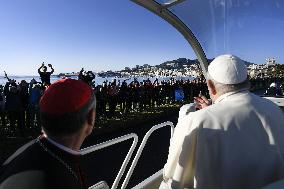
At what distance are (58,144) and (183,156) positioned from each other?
0.94 m

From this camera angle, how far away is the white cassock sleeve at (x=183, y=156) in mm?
2570

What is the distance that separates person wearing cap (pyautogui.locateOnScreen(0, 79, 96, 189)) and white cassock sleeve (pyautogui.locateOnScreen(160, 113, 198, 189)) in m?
0.76

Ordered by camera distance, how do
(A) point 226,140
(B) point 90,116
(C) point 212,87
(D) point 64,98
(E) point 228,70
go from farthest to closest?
(C) point 212,87
(E) point 228,70
(A) point 226,140
(B) point 90,116
(D) point 64,98

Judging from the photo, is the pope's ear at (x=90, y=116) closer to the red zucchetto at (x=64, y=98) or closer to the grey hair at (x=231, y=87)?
the red zucchetto at (x=64, y=98)

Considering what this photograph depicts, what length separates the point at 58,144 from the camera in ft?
6.32

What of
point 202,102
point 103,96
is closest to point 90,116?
point 202,102

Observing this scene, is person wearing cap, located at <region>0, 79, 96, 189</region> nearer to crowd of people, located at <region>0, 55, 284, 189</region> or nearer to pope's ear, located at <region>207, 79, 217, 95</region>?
crowd of people, located at <region>0, 55, 284, 189</region>

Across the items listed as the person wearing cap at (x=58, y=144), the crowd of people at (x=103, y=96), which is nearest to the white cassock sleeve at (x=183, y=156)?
the person wearing cap at (x=58, y=144)

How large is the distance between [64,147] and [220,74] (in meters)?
1.24

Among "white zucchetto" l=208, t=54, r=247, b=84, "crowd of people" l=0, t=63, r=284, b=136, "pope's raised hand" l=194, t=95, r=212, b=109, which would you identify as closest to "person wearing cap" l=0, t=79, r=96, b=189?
"white zucchetto" l=208, t=54, r=247, b=84

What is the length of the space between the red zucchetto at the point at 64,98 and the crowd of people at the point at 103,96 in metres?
6.19

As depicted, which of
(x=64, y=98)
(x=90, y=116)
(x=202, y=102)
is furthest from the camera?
(x=202, y=102)

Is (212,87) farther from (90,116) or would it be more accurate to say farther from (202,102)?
(90,116)

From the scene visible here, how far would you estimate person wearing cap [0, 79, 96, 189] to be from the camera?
5.86 feet
